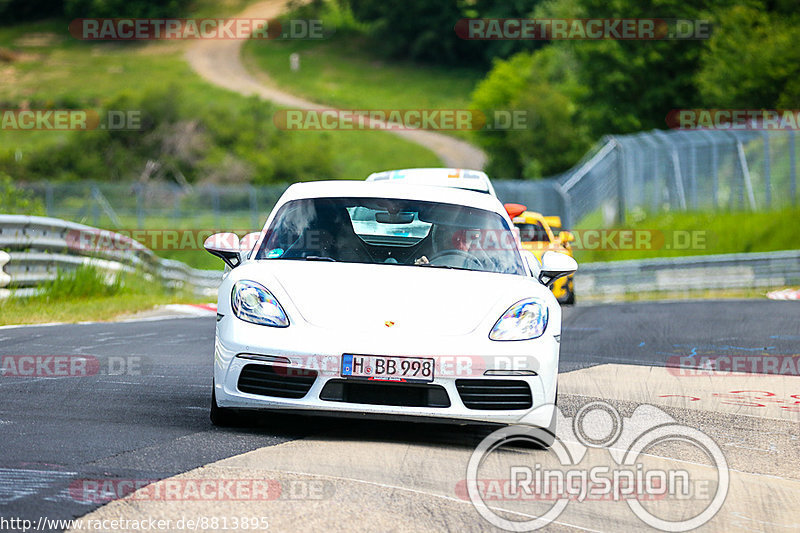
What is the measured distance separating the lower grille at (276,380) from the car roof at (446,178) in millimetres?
7285

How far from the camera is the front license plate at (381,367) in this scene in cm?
634

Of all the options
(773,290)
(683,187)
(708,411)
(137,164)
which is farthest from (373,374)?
(137,164)

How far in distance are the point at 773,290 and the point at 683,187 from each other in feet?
31.8

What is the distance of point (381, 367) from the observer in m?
6.34

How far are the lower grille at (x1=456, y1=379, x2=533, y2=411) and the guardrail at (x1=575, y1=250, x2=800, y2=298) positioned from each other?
62.8 feet

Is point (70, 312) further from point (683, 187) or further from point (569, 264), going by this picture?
point (683, 187)

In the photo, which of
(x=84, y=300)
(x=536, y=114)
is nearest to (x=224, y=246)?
(x=84, y=300)

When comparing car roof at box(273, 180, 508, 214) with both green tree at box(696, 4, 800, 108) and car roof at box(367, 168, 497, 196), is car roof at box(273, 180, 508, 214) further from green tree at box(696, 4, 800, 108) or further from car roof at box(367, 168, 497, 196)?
green tree at box(696, 4, 800, 108)

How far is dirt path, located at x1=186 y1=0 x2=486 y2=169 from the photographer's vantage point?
3297 inches

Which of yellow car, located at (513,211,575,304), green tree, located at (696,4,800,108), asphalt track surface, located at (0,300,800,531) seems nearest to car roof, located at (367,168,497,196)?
asphalt track surface, located at (0,300,800,531)

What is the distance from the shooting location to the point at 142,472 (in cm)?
542

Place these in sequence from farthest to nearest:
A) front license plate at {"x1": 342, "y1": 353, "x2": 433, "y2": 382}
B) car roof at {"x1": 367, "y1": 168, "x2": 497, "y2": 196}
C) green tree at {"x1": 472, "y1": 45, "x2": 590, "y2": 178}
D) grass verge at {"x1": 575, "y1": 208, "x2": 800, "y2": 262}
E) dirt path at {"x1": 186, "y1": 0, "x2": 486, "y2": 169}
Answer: dirt path at {"x1": 186, "y1": 0, "x2": 486, "y2": 169} < green tree at {"x1": 472, "y1": 45, "x2": 590, "y2": 178} < grass verge at {"x1": 575, "y1": 208, "x2": 800, "y2": 262} < car roof at {"x1": 367, "y1": 168, "x2": 497, "y2": 196} < front license plate at {"x1": 342, "y1": 353, "x2": 433, "y2": 382}

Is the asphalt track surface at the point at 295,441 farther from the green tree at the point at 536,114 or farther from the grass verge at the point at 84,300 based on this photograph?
the green tree at the point at 536,114

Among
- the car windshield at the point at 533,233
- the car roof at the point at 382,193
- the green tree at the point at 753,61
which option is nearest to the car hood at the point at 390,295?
the car roof at the point at 382,193
